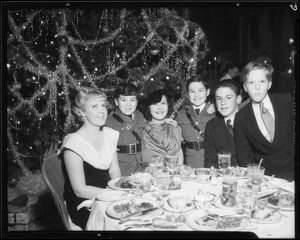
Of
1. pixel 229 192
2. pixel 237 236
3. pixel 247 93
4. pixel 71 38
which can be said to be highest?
pixel 71 38

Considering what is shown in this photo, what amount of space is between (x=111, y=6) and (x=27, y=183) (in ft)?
4.67

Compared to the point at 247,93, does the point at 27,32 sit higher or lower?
higher

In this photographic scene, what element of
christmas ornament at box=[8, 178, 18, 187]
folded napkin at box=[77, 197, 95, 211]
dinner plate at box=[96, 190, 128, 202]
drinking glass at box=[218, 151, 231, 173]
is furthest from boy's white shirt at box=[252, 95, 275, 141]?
christmas ornament at box=[8, 178, 18, 187]

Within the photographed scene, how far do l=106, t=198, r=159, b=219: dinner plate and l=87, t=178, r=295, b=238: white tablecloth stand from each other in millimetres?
33

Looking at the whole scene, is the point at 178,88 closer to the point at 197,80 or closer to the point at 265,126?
the point at 197,80

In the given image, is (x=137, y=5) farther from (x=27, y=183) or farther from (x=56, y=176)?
(x=27, y=183)

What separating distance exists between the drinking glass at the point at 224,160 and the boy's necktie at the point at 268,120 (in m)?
0.33

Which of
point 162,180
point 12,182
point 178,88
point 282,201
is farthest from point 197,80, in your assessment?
point 12,182

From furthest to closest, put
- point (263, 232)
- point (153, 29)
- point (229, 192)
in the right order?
point (153, 29), point (229, 192), point (263, 232)

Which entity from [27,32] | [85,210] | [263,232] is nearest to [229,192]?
[263,232]

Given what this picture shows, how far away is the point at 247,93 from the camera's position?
2.36 meters

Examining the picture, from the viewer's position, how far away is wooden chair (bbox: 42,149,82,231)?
2.18m

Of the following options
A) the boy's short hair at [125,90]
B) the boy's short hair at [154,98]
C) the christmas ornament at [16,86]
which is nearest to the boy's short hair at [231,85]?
the boy's short hair at [154,98]

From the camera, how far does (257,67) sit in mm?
2264
